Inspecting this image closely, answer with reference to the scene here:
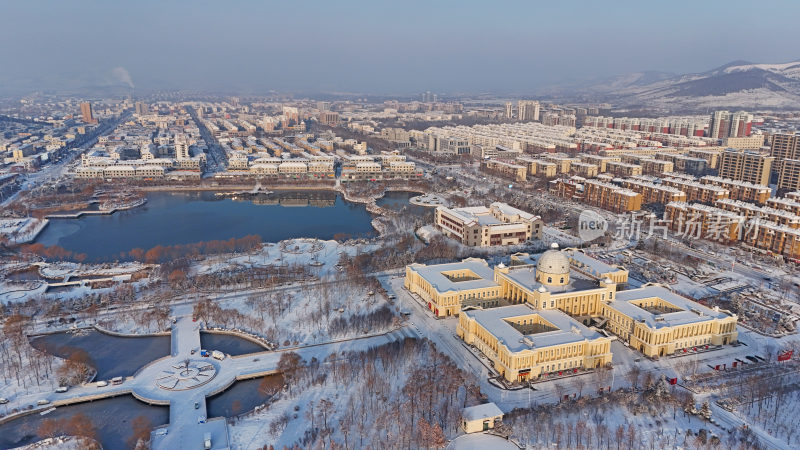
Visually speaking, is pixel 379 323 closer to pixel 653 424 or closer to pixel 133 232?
pixel 653 424

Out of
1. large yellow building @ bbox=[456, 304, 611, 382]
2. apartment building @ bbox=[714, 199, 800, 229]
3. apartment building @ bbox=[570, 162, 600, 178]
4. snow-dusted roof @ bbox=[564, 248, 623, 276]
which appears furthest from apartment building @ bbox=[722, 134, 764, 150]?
large yellow building @ bbox=[456, 304, 611, 382]

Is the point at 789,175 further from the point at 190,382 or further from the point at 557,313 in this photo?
the point at 190,382

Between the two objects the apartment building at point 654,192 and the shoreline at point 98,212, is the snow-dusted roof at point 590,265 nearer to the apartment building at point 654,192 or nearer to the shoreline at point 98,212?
the apartment building at point 654,192

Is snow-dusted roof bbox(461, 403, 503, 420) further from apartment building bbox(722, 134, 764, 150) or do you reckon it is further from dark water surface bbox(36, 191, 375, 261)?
apartment building bbox(722, 134, 764, 150)

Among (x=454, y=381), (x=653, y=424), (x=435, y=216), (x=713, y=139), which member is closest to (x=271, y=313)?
(x=454, y=381)

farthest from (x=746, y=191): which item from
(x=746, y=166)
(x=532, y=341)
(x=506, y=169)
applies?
(x=532, y=341)

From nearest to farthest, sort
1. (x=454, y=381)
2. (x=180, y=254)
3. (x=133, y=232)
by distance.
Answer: (x=454, y=381) < (x=180, y=254) < (x=133, y=232)
